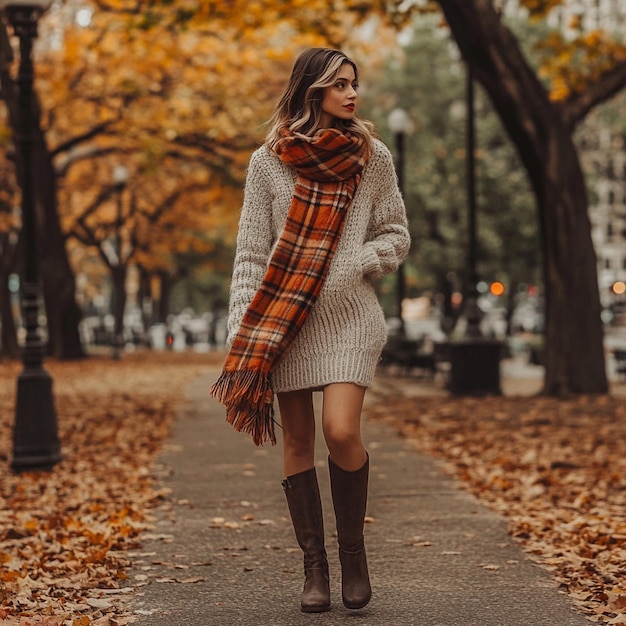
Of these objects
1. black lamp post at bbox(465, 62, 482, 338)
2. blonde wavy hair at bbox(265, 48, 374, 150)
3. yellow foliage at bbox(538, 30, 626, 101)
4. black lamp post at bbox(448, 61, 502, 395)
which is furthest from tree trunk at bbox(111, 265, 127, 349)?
blonde wavy hair at bbox(265, 48, 374, 150)

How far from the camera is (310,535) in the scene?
476cm

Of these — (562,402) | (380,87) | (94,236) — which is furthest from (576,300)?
(380,87)

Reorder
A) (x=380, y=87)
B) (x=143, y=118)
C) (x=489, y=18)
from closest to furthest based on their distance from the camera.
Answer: (x=489, y=18) → (x=143, y=118) → (x=380, y=87)

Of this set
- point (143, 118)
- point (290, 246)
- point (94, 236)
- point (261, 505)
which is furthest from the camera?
point (94, 236)

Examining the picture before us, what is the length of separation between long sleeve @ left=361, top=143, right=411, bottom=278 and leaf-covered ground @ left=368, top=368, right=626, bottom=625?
1574mm

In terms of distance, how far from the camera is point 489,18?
1493cm

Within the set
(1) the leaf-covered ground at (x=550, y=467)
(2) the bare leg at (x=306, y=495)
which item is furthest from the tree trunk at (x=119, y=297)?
(2) the bare leg at (x=306, y=495)

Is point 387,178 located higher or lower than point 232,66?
lower

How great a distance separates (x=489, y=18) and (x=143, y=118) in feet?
40.4

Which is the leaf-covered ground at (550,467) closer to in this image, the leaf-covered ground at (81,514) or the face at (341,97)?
the leaf-covered ground at (81,514)

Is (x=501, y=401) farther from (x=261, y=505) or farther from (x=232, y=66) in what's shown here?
(x=232, y=66)

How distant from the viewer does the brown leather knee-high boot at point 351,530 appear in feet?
15.4

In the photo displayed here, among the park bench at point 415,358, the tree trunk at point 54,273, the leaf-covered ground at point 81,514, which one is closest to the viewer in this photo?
the leaf-covered ground at point 81,514

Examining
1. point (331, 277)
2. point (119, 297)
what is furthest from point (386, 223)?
point (119, 297)
